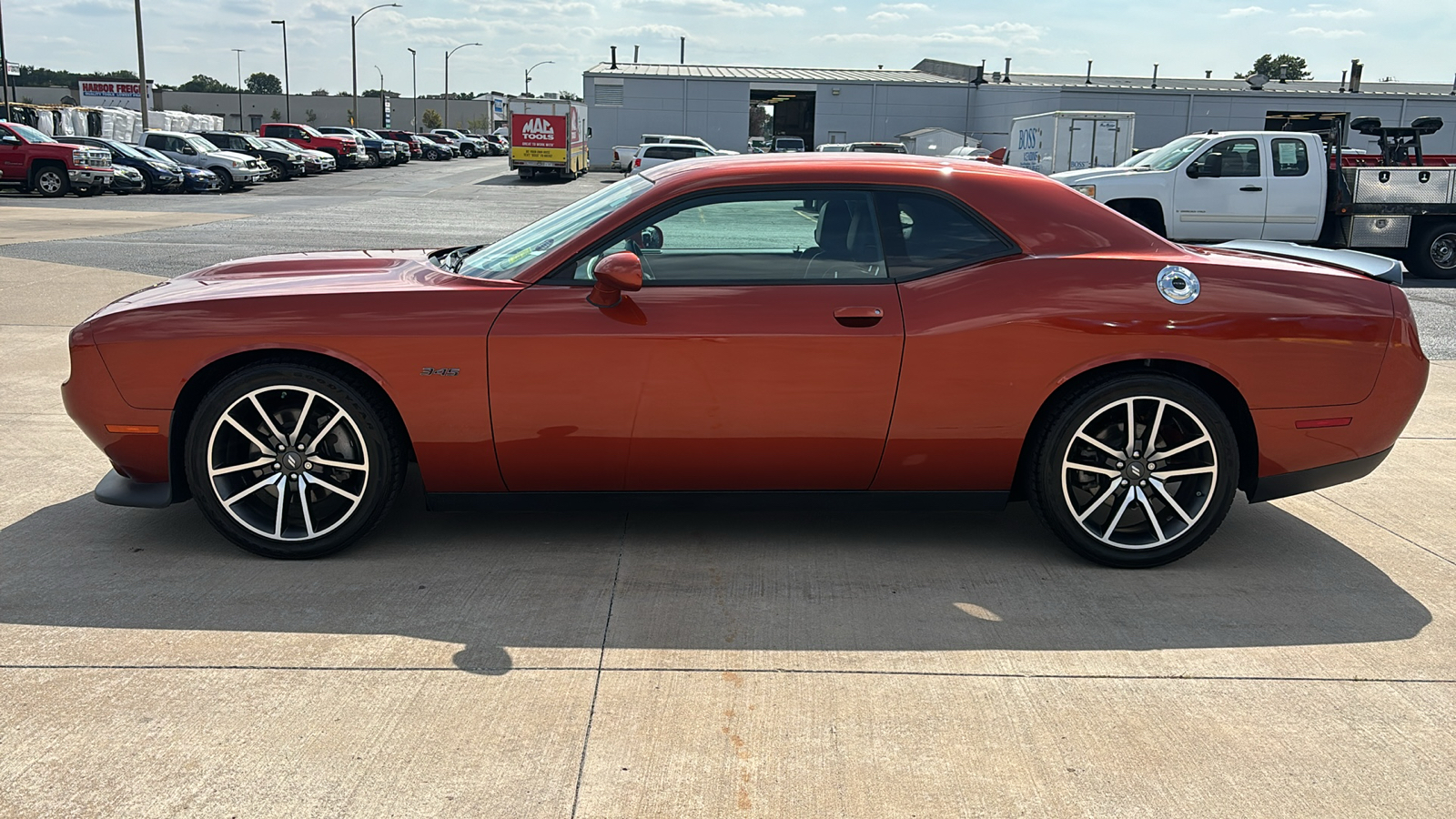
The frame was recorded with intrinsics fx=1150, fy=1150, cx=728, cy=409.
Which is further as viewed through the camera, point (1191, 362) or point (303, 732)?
point (1191, 362)

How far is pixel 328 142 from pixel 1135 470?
45.9 metres

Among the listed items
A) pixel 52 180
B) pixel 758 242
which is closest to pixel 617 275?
pixel 758 242

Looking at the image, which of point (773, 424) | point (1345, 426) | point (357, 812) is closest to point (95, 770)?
point (357, 812)

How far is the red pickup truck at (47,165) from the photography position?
89.3ft

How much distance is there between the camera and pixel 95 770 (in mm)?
2809

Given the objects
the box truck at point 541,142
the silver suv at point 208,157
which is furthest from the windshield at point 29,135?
the box truck at point 541,142

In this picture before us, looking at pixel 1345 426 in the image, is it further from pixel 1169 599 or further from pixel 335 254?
pixel 335 254

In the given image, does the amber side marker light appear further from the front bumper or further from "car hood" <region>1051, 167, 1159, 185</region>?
the front bumper

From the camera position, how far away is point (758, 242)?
427cm

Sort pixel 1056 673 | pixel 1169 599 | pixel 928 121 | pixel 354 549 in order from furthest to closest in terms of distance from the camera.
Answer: pixel 928 121, pixel 354 549, pixel 1169 599, pixel 1056 673

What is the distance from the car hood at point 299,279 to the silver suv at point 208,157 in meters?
29.9

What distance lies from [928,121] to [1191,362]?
57163mm

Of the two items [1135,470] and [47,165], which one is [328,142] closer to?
[47,165]

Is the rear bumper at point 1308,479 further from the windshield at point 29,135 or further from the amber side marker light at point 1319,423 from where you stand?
the windshield at point 29,135
